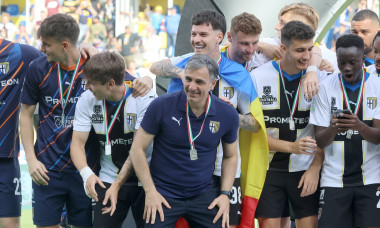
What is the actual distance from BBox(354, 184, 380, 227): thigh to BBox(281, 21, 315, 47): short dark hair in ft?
3.85

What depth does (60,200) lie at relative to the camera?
16.0 feet

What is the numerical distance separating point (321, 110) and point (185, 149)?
1106 millimetres

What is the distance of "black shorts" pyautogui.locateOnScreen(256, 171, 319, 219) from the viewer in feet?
15.8

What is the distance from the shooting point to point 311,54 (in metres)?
4.70

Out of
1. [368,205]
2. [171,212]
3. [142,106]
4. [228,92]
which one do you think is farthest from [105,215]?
[368,205]

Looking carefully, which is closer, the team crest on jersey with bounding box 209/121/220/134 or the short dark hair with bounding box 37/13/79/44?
the team crest on jersey with bounding box 209/121/220/134

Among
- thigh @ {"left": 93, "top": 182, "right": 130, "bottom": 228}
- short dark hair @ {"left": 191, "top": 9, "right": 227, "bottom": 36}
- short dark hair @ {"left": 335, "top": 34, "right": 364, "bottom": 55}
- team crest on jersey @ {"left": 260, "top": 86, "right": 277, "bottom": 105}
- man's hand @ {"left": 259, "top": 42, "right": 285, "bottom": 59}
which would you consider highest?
short dark hair @ {"left": 191, "top": 9, "right": 227, "bottom": 36}

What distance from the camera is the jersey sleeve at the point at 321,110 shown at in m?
4.55

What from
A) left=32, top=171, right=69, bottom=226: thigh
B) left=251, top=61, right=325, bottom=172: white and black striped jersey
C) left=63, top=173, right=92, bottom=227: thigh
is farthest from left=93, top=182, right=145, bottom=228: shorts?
left=251, top=61, right=325, bottom=172: white and black striped jersey

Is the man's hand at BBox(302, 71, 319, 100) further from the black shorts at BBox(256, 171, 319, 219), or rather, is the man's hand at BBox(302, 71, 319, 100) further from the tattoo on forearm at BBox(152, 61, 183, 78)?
the tattoo on forearm at BBox(152, 61, 183, 78)

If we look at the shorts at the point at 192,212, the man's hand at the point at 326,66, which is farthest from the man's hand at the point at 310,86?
the shorts at the point at 192,212

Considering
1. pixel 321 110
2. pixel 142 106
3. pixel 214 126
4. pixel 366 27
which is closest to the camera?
pixel 214 126

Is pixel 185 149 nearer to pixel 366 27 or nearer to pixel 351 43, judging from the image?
pixel 351 43

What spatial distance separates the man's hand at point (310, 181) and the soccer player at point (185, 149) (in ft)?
2.52
